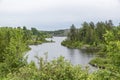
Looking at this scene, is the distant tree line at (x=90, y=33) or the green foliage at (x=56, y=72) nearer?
the green foliage at (x=56, y=72)

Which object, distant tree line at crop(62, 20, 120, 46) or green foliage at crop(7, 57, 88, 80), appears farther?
distant tree line at crop(62, 20, 120, 46)

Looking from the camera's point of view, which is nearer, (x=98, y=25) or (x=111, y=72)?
(x=111, y=72)

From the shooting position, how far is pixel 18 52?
122 ft

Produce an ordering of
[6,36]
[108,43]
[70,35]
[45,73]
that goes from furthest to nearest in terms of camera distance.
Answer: [70,35] < [6,36] < [108,43] < [45,73]

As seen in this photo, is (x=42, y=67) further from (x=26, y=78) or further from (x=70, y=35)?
(x=70, y=35)

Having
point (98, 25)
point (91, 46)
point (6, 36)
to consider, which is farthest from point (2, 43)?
point (98, 25)

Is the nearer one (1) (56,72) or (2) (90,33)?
(1) (56,72)

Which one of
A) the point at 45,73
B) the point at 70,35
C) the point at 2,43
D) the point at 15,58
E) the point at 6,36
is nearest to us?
the point at 45,73

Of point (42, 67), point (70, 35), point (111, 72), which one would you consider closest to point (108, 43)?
point (111, 72)

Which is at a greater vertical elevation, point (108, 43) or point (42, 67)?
point (108, 43)

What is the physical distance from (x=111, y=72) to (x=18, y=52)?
20772 mm

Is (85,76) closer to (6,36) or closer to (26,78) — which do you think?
(26,78)

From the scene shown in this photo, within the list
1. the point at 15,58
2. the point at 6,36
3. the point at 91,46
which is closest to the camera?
the point at 15,58

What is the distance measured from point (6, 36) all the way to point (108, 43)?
49.2 meters
